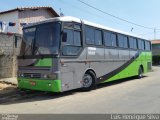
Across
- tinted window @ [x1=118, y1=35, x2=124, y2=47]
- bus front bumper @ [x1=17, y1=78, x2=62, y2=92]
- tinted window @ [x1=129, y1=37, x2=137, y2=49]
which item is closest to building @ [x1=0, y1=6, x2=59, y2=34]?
tinted window @ [x1=129, y1=37, x2=137, y2=49]

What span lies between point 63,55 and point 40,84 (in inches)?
56.4

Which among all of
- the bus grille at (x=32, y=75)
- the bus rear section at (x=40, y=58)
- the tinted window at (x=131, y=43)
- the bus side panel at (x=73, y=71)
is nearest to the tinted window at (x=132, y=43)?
the tinted window at (x=131, y=43)

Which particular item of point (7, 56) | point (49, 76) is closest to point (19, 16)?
point (7, 56)

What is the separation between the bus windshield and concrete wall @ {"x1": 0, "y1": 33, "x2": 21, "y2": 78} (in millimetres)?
4356

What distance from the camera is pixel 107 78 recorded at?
14531 mm

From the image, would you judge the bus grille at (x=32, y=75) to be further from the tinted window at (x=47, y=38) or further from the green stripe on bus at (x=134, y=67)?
the green stripe on bus at (x=134, y=67)

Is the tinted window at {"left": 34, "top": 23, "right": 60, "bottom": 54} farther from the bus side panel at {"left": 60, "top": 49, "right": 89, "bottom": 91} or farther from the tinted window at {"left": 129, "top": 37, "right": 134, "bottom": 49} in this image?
the tinted window at {"left": 129, "top": 37, "right": 134, "bottom": 49}

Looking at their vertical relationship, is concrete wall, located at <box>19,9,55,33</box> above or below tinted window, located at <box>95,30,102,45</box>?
above

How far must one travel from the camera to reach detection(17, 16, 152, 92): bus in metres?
10.8

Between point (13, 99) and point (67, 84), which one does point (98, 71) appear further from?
point (13, 99)

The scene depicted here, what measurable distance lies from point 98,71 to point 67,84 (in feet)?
9.41

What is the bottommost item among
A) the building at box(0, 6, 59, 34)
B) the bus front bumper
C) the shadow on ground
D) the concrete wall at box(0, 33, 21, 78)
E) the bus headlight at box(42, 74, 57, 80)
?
the shadow on ground

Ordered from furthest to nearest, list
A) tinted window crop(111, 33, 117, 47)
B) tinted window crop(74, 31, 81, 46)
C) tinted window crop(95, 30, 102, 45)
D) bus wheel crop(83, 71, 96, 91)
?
tinted window crop(111, 33, 117, 47)
tinted window crop(95, 30, 102, 45)
bus wheel crop(83, 71, 96, 91)
tinted window crop(74, 31, 81, 46)

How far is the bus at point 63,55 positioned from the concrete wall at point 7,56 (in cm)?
406
